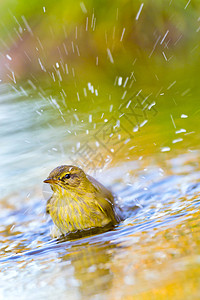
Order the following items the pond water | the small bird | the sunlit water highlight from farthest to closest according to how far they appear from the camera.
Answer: the small bird
the pond water
the sunlit water highlight

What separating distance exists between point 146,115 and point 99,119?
49cm

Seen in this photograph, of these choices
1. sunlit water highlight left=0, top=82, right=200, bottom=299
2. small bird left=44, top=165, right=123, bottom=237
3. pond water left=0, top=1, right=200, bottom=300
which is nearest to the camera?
sunlit water highlight left=0, top=82, right=200, bottom=299

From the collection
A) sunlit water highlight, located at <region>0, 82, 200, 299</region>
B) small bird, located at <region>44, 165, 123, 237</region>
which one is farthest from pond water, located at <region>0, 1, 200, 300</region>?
small bird, located at <region>44, 165, 123, 237</region>

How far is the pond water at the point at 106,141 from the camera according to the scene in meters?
1.78

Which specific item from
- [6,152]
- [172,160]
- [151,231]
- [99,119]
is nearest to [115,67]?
[99,119]

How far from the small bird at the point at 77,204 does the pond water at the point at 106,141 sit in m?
0.11

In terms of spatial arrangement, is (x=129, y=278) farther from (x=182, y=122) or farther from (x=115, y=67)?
(x=115, y=67)

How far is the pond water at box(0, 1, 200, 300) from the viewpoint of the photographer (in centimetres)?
178

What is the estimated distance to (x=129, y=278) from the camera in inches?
63.6

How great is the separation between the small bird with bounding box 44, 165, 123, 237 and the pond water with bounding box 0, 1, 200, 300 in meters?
0.11

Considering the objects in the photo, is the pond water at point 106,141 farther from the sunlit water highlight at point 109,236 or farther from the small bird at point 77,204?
the small bird at point 77,204

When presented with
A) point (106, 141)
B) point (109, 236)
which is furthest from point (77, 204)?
point (106, 141)

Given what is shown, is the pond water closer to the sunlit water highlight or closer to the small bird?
the sunlit water highlight

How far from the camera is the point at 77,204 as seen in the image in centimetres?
320
